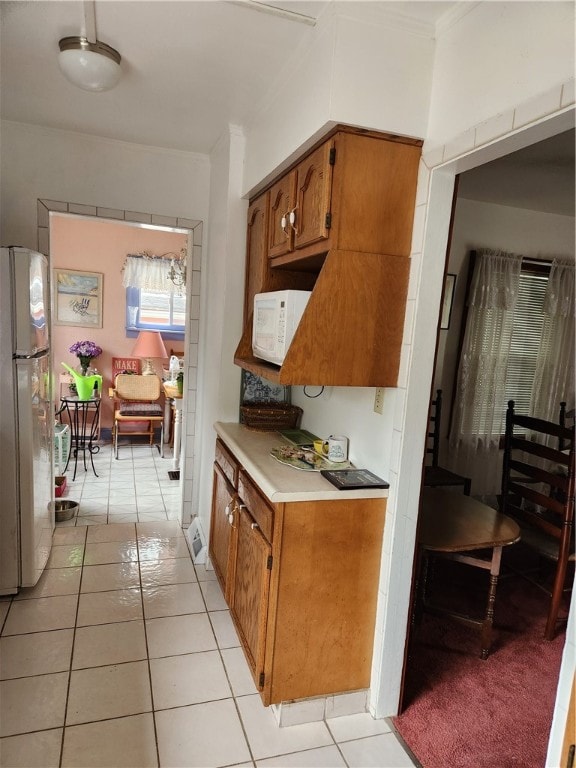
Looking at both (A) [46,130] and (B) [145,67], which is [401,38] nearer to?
(B) [145,67]

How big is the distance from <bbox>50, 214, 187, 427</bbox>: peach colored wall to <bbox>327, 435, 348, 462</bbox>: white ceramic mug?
3.86 meters

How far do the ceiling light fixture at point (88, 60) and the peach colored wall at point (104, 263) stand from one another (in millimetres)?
3335

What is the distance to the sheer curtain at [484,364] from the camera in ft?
10.7

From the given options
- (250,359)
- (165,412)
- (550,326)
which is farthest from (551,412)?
(165,412)

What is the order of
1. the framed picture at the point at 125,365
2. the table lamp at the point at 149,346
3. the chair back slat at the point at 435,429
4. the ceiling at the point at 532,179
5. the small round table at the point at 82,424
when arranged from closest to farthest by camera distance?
the ceiling at the point at 532,179 → the chair back slat at the point at 435,429 → the small round table at the point at 82,424 → the table lamp at the point at 149,346 → the framed picture at the point at 125,365

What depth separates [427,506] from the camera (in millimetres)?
2393

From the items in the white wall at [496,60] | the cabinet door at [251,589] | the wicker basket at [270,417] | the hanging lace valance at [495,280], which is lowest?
the cabinet door at [251,589]

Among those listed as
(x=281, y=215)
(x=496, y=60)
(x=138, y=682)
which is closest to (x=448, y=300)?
(x=281, y=215)

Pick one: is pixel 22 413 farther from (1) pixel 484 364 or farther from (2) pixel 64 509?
(1) pixel 484 364

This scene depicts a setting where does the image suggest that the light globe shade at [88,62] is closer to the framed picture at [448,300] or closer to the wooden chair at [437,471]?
the wooden chair at [437,471]

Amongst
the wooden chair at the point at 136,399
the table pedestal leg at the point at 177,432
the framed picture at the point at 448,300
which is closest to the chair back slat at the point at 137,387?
the wooden chair at the point at 136,399

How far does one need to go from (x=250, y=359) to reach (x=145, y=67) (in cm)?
134

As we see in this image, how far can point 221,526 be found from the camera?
2498 millimetres

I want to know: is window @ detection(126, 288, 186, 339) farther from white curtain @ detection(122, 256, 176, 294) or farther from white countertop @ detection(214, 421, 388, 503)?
white countertop @ detection(214, 421, 388, 503)
